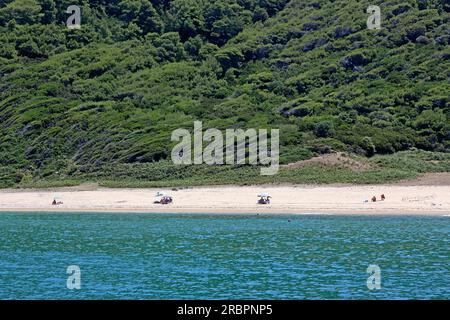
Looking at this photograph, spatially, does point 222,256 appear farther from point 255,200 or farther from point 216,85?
point 216,85

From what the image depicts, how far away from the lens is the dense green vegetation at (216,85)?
56.9 metres

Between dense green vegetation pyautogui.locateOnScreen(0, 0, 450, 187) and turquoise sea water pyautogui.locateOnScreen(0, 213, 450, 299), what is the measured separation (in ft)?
32.6

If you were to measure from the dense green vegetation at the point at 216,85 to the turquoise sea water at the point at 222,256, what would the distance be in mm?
9926

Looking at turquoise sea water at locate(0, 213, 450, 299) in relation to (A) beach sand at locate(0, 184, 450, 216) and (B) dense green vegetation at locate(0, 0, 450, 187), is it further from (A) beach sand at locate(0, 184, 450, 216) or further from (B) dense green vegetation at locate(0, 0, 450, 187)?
(B) dense green vegetation at locate(0, 0, 450, 187)

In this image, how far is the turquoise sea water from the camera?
23.8 metres

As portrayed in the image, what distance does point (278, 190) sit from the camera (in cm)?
4906

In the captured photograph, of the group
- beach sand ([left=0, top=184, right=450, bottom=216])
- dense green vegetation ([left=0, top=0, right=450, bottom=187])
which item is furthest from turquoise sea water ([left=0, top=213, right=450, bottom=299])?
dense green vegetation ([left=0, top=0, right=450, bottom=187])

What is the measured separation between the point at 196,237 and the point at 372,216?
10.5 metres

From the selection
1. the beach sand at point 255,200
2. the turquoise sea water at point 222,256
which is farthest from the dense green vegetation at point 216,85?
the turquoise sea water at point 222,256

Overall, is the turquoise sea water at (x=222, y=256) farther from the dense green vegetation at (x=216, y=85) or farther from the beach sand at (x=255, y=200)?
the dense green vegetation at (x=216, y=85)

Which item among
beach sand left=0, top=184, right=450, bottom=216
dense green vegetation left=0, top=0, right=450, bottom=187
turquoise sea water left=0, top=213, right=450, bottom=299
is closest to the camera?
turquoise sea water left=0, top=213, right=450, bottom=299

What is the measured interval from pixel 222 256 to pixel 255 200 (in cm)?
1682

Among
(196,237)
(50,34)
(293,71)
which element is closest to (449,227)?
(196,237)
